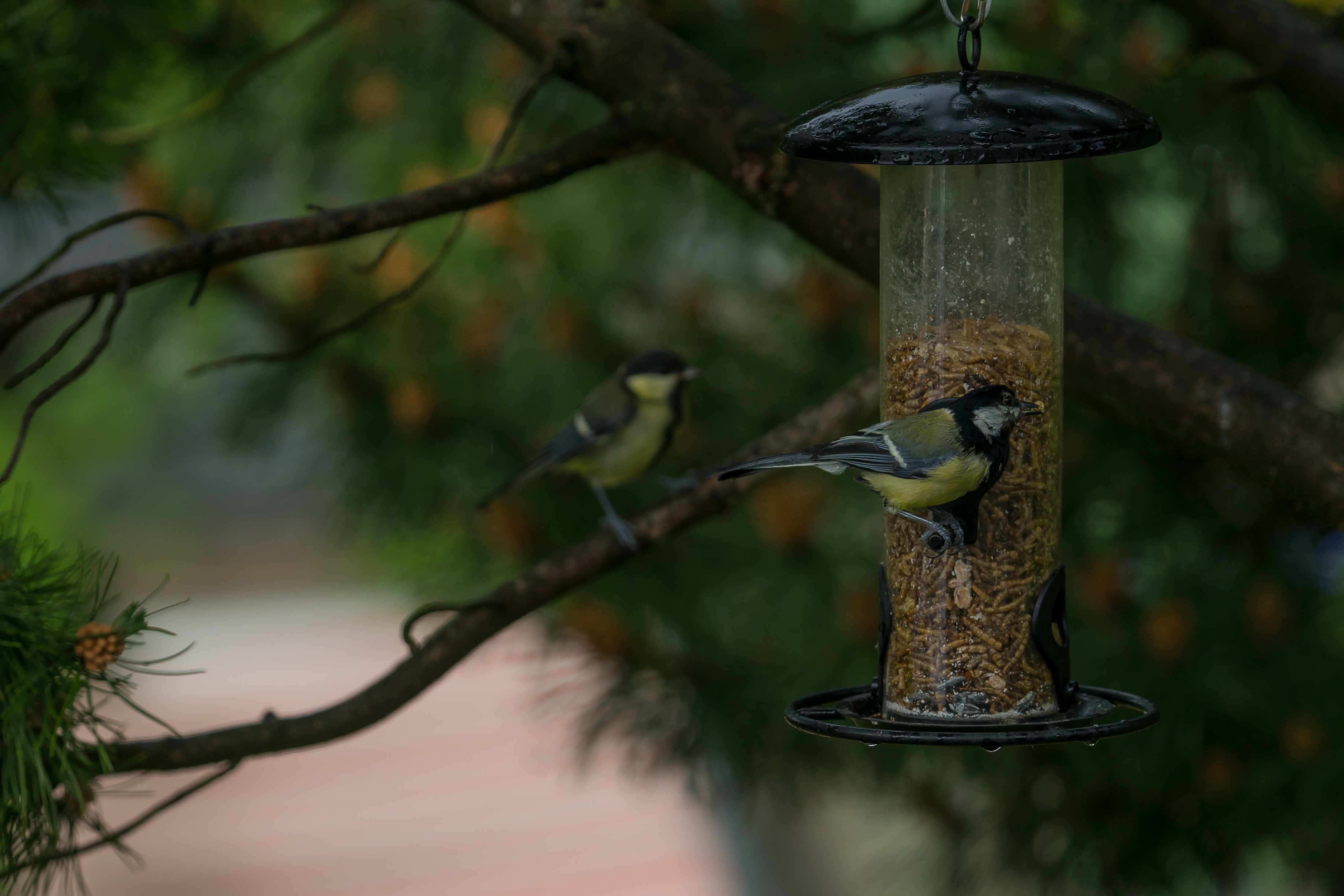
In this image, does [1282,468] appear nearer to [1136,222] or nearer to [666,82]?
[666,82]

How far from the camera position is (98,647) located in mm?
1363

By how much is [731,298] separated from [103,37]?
1.44 metres

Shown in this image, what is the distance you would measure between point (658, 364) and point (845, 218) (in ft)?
3.09

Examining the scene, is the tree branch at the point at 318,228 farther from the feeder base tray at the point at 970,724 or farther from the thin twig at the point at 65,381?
the feeder base tray at the point at 970,724

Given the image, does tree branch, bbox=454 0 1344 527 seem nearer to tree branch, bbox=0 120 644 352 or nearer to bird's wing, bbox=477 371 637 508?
tree branch, bbox=0 120 644 352

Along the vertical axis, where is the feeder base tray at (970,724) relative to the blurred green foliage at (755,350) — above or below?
below

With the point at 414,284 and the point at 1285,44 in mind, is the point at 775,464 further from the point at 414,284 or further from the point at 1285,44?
the point at 1285,44

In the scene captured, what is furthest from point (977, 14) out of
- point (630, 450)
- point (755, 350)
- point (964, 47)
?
point (755, 350)

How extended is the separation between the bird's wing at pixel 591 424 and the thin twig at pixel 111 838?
42.2 inches

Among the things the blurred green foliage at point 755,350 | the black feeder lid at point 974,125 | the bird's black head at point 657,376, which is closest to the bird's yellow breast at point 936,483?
the black feeder lid at point 974,125

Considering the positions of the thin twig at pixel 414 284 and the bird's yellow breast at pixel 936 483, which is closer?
the bird's yellow breast at pixel 936 483

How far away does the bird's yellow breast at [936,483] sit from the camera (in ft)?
5.05

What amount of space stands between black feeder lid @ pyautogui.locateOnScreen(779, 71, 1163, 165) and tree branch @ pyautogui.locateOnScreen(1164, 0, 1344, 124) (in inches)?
27.4

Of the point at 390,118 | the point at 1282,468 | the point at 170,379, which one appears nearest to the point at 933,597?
the point at 1282,468
